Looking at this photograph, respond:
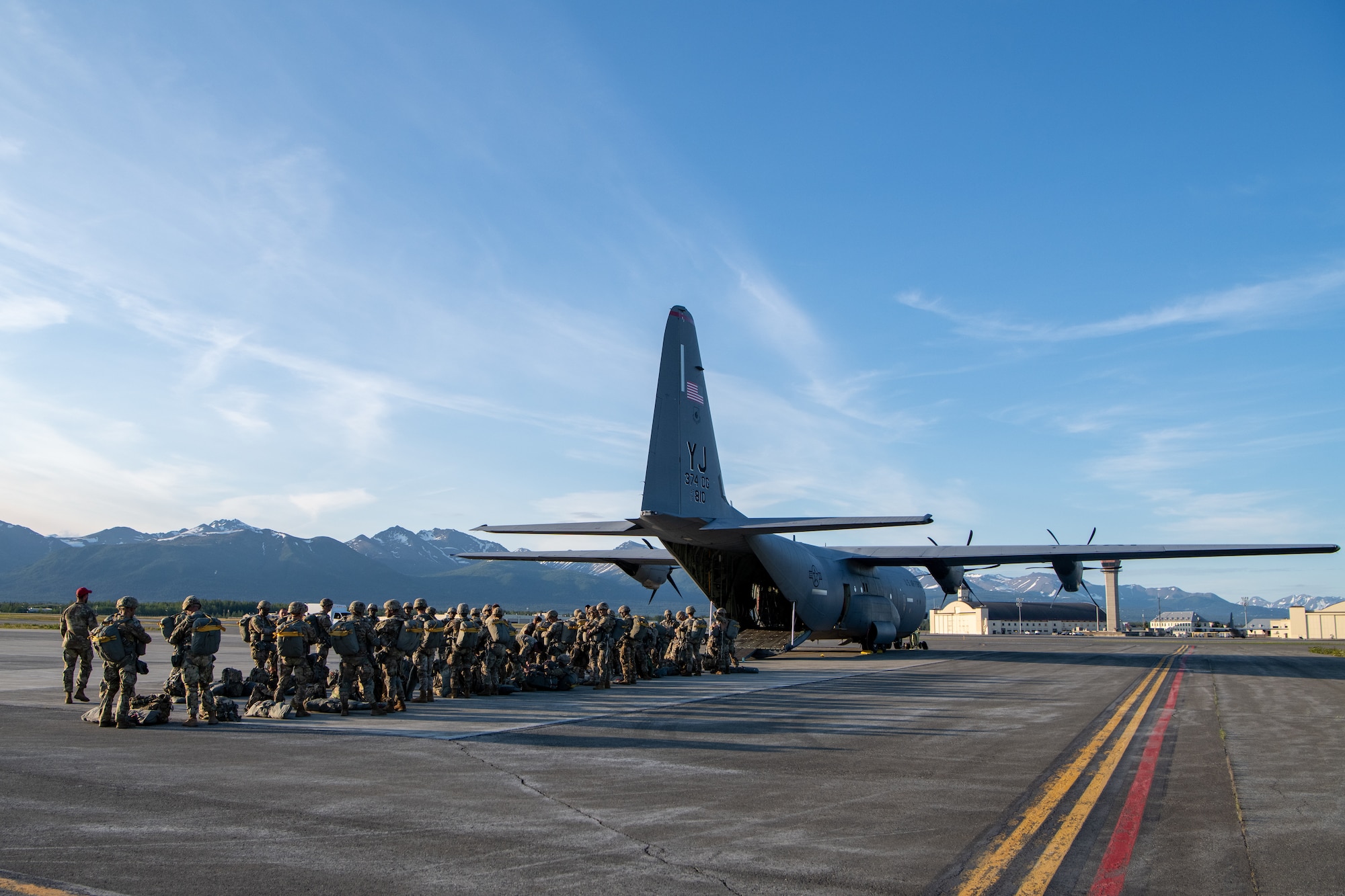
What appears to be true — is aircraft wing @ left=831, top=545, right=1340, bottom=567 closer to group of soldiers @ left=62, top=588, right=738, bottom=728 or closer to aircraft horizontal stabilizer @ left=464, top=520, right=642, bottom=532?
aircraft horizontal stabilizer @ left=464, top=520, right=642, bottom=532

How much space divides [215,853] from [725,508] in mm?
19444

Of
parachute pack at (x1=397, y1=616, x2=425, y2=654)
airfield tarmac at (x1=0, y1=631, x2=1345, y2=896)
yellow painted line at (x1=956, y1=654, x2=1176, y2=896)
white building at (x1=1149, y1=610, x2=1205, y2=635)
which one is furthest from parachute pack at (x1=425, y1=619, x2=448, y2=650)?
white building at (x1=1149, y1=610, x2=1205, y2=635)

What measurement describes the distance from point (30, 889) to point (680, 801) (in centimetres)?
418

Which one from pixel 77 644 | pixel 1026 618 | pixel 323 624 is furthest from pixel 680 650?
pixel 1026 618

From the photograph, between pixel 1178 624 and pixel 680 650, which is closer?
pixel 680 650

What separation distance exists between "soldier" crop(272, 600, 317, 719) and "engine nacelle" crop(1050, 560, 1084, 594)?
22.3 m

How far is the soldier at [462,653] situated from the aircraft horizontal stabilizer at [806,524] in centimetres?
858

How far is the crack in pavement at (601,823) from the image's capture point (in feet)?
16.6

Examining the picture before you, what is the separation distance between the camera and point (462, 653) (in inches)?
591

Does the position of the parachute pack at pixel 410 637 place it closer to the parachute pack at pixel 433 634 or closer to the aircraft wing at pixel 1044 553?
the parachute pack at pixel 433 634

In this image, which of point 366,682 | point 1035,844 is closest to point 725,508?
point 366,682

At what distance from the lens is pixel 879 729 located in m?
11.4

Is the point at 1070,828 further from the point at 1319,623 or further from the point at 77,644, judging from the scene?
the point at 1319,623

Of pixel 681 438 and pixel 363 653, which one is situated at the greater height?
pixel 681 438
